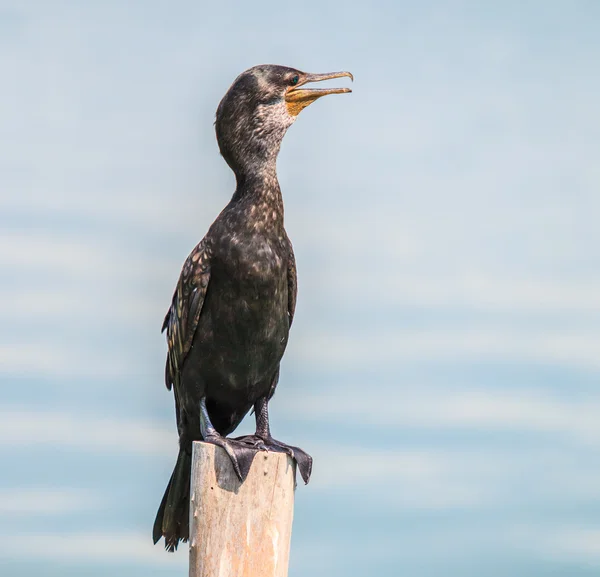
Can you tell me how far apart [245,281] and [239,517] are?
1302 mm

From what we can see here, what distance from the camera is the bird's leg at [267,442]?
19.0 ft

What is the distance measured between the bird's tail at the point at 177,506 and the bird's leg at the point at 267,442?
54cm

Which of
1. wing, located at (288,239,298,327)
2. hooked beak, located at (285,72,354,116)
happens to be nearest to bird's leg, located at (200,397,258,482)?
wing, located at (288,239,298,327)

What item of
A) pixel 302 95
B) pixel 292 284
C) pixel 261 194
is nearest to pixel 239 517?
pixel 292 284

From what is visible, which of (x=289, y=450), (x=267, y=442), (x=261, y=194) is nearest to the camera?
(x=289, y=450)

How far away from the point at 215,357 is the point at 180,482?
901 mm

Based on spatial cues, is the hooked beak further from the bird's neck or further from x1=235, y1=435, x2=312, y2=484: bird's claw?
x1=235, y1=435, x2=312, y2=484: bird's claw

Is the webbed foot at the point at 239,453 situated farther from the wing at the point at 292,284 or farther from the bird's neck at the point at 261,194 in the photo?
the bird's neck at the point at 261,194

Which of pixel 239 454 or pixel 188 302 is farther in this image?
pixel 188 302

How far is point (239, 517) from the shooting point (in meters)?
5.43

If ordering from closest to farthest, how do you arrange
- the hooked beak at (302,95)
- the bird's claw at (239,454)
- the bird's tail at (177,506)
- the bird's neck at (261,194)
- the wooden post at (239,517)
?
the wooden post at (239,517) → the bird's claw at (239,454) → the bird's neck at (261,194) → the hooked beak at (302,95) → the bird's tail at (177,506)

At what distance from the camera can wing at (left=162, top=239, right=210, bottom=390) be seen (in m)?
5.93

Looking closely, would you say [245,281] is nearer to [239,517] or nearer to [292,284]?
[292,284]

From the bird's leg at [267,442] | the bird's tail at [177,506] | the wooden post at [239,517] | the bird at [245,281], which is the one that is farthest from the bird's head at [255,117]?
the bird's tail at [177,506]
